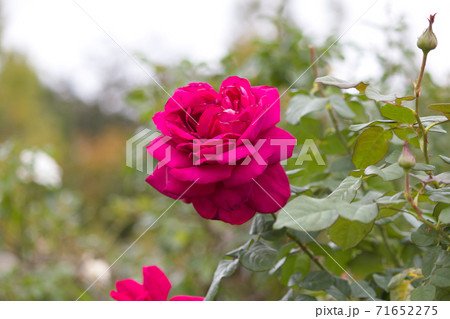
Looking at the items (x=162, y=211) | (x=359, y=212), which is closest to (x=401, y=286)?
(x=359, y=212)

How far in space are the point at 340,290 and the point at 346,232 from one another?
9 centimetres

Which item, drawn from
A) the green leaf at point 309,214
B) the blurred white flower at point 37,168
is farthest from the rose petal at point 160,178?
the blurred white flower at point 37,168

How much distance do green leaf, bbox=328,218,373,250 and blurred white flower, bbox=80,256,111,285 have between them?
983mm

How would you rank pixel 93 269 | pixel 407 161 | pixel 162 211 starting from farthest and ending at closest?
1. pixel 93 269
2. pixel 162 211
3. pixel 407 161

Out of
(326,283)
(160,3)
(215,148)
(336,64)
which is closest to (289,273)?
(326,283)

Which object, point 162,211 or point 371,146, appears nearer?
point 371,146

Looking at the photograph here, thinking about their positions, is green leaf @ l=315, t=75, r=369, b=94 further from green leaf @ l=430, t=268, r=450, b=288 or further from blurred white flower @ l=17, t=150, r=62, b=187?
blurred white flower @ l=17, t=150, r=62, b=187

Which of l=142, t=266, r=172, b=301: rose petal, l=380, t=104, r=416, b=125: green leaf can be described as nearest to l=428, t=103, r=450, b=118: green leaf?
l=380, t=104, r=416, b=125: green leaf

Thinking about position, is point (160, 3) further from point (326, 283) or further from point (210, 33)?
point (326, 283)

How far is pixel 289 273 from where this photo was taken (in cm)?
37

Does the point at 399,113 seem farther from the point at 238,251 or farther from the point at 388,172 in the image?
the point at 238,251

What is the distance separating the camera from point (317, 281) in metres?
0.34

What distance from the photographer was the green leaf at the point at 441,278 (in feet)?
0.87
